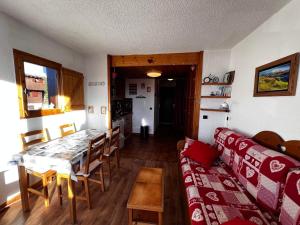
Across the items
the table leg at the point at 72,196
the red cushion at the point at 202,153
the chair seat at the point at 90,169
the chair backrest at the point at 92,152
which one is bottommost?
the table leg at the point at 72,196

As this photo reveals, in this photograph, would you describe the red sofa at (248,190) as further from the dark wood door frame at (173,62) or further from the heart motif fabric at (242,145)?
the dark wood door frame at (173,62)

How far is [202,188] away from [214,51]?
2655mm

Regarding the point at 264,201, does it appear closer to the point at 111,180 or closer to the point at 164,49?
the point at 111,180

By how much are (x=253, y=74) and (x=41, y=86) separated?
11.2 ft

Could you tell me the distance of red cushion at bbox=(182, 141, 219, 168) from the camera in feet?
6.50

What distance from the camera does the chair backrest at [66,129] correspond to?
2393 millimetres

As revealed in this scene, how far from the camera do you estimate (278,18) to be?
1611mm

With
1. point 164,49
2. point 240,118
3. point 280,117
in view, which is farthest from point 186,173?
point 164,49

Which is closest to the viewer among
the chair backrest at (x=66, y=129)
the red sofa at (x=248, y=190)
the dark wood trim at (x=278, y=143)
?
the red sofa at (x=248, y=190)

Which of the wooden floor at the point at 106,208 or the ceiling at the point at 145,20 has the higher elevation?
the ceiling at the point at 145,20

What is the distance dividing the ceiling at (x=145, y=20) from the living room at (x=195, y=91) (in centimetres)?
2

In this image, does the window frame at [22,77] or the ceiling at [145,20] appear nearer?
the ceiling at [145,20]

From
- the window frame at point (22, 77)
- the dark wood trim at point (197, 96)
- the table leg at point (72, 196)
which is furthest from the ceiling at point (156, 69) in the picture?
the table leg at point (72, 196)

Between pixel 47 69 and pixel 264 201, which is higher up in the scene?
pixel 47 69
